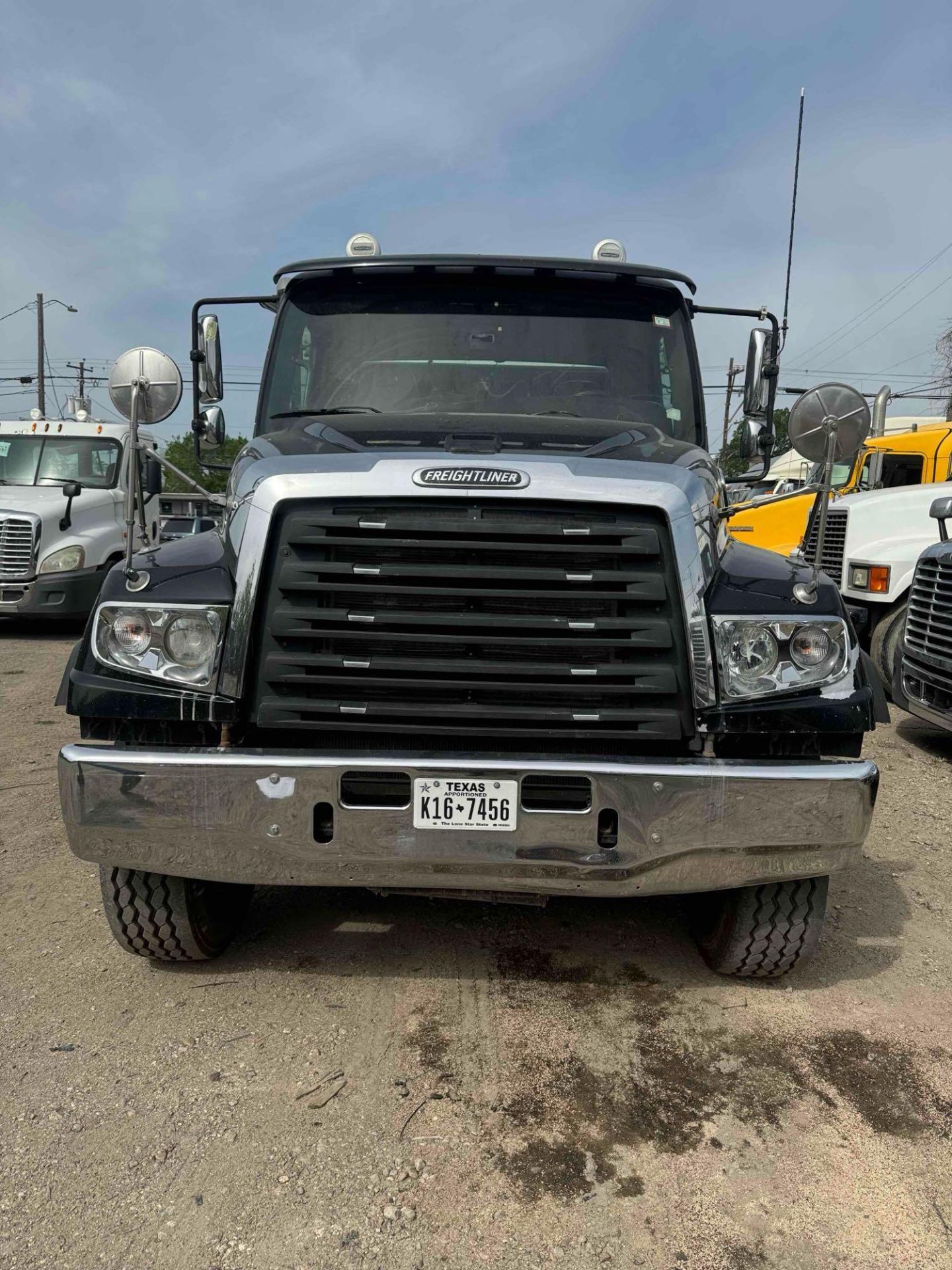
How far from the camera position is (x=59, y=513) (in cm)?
1173

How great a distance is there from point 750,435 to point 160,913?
3138mm

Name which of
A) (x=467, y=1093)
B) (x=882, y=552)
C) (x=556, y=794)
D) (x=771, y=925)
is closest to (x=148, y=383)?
(x=556, y=794)

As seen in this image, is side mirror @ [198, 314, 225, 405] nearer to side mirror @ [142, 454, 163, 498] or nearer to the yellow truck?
side mirror @ [142, 454, 163, 498]

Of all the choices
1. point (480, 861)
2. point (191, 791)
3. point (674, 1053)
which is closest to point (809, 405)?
point (480, 861)

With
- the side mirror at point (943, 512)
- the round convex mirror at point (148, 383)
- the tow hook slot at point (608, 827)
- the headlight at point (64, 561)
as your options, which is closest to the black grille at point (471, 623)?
the tow hook slot at point (608, 827)

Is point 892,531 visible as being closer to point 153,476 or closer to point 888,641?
point 888,641

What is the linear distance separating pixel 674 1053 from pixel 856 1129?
535 millimetres

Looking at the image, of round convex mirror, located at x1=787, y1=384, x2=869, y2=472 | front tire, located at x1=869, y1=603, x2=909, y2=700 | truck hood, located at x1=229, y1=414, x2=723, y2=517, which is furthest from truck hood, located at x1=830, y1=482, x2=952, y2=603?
round convex mirror, located at x1=787, y1=384, x2=869, y2=472

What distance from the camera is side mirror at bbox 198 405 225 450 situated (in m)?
4.68

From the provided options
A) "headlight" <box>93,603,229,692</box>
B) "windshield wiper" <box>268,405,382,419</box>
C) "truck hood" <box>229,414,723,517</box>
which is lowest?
"headlight" <box>93,603,229,692</box>

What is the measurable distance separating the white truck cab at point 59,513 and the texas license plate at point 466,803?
9035 millimetres

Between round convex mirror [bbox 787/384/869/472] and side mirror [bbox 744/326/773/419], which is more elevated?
side mirror [bbox 744/326/773/419]

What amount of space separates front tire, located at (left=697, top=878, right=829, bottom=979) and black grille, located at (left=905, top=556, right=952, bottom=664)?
3748 millimetres

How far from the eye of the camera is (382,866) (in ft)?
9.45
